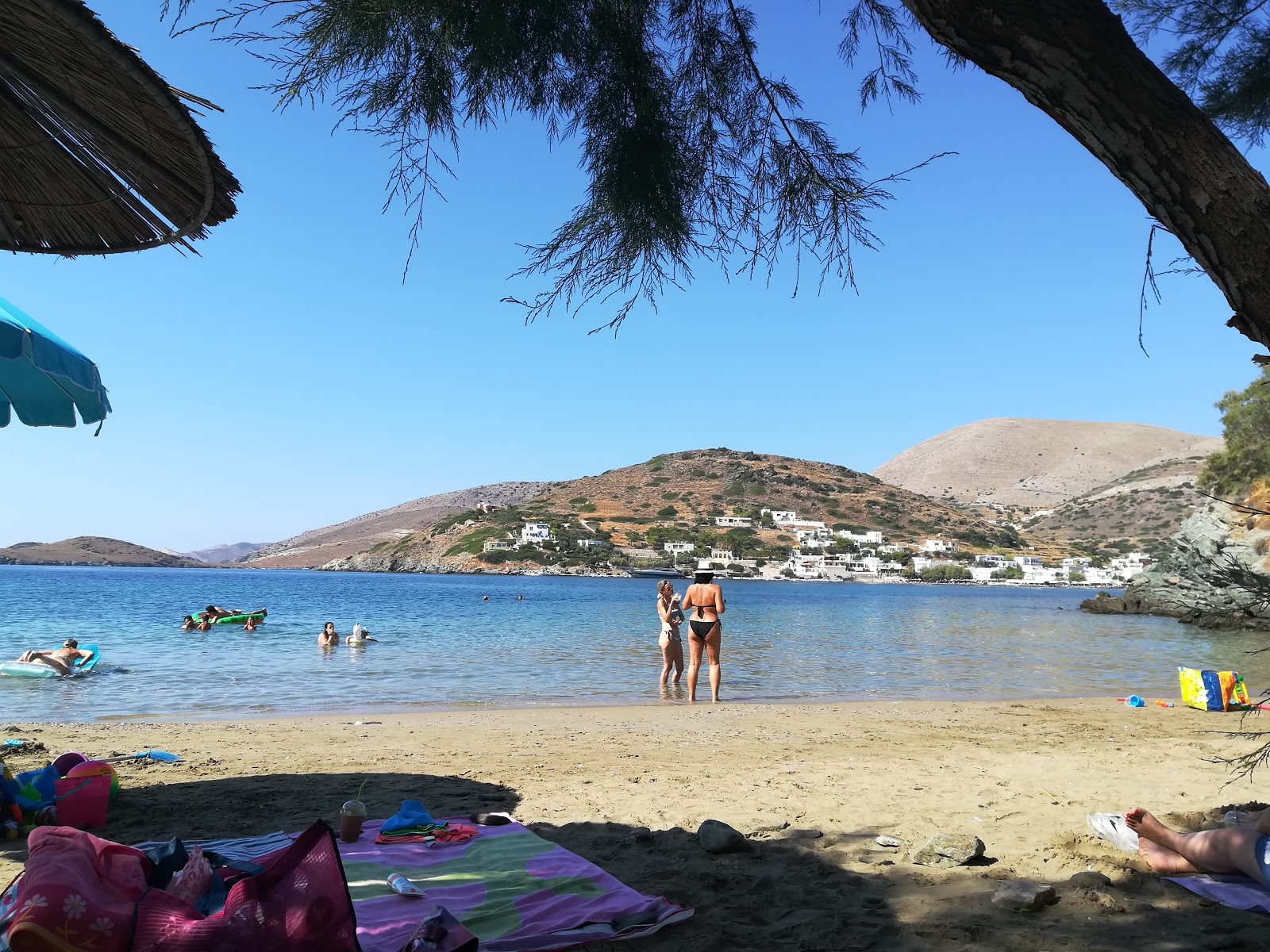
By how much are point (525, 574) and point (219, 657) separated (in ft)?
224

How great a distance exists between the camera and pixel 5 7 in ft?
9.14

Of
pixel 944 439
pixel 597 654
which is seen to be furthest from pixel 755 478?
pixel 597 654

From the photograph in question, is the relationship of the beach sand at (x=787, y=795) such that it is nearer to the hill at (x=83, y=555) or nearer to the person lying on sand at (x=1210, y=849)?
the person lying on sand at (x=1210, y=849)

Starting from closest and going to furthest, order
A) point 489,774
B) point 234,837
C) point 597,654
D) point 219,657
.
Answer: point 234,837 → point 489,774 → point 219,657 → point 597,654

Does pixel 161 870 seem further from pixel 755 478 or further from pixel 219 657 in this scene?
pixel 755 478

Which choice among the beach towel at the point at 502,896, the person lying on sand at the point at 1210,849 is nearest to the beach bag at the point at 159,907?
the beach towel at the point at 502,896

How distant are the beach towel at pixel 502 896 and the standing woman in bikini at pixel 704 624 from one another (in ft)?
19.8

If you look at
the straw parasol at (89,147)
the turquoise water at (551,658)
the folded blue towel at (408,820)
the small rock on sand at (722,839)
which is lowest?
the turquoise water at (551,658)

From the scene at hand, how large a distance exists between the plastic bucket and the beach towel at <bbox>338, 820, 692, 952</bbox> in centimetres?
147

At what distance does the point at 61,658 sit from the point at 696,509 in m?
82.6

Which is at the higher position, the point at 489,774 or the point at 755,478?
the point at 755,478

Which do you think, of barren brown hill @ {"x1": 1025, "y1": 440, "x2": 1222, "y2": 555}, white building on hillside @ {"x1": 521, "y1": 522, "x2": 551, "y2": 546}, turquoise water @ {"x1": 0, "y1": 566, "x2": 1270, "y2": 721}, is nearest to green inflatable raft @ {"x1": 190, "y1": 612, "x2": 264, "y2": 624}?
turquoise water @ {"x1": 0, "y1": 566, "x2": 1270, "y2": 721}

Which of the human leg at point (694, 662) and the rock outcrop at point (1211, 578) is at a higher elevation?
the rock outcrop at point (1211, 578)

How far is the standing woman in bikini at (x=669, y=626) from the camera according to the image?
406 inches
